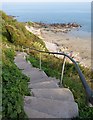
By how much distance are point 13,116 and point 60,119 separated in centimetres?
76

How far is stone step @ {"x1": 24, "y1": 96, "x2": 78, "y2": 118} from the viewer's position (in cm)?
538

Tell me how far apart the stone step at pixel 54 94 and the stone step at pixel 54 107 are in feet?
2.07

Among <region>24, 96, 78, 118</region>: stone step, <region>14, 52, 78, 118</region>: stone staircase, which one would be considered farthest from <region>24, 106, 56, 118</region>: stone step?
<region>24, 96, 78, 118</region>: stone step

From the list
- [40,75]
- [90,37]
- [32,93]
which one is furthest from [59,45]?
[32,93]

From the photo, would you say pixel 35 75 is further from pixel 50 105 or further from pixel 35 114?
pixel 35 114

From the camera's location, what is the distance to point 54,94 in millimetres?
6484

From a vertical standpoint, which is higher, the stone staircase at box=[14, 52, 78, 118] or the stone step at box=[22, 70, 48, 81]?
the stone staircase at box=[14, 52, 78, 118]

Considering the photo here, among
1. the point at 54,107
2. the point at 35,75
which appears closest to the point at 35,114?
the point at 54,107

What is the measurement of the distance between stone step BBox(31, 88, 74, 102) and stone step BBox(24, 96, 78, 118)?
0.63m

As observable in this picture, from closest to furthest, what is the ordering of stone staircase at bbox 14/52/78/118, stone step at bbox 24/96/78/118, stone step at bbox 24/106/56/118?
stone step at bbox 24/106/56/118 → stone staircase at bbox 14/52/78/118 → stone step at bbox 24/96/78/118

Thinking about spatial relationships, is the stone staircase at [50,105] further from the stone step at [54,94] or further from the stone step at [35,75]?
the stone step at [35,75]

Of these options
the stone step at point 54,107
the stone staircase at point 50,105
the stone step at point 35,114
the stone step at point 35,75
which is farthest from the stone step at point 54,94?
the stone step at point 35,75

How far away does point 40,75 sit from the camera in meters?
9.29

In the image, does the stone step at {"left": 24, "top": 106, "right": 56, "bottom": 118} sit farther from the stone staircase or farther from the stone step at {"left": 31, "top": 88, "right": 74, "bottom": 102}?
the stone step at {"left": 31, "top": 88, "right": 74, "bottom": 102}
